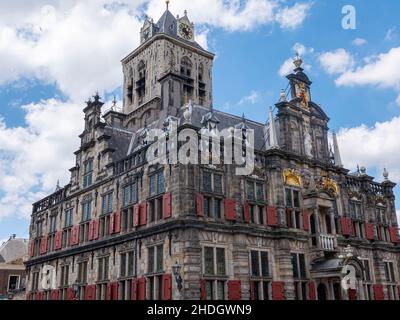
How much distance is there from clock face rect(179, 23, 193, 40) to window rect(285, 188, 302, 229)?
2626 cm

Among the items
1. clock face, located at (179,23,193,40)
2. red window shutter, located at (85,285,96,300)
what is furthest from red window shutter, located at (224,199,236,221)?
clock face, located at (179,23,193,40)

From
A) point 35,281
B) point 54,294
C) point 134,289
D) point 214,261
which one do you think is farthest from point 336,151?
point 35,281

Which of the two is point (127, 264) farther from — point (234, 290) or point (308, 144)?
point (308, 144)

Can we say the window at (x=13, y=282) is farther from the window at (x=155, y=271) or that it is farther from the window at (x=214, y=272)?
the window at (x=214, y=272)

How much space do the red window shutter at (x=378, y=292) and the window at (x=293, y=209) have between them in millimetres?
8191

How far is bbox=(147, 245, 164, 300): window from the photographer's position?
921 inches

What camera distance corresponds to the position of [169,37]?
45.2 m

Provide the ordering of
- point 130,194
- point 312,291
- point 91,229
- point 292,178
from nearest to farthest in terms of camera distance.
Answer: point 312,291
point 130,194
point 292,178
point 91,229

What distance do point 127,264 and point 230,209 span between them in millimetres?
7099

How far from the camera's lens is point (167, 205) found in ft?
78.3

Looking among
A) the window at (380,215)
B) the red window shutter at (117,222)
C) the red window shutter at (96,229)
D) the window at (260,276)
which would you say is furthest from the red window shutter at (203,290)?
the window at (380,215)
